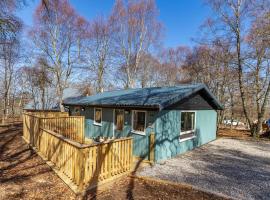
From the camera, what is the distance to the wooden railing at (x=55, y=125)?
7798 millimetres

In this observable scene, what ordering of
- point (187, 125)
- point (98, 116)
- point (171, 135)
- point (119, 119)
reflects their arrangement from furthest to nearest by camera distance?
1. point (98, 116)
2. point (187, 125)
3. point (119, 119)
4. point (171, 135)

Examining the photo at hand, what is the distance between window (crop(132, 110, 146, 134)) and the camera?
7413 millimetres

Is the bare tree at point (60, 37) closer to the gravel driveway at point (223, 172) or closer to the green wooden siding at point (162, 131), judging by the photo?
the green wooden siding at point (162, 131)

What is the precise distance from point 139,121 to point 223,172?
142 inches

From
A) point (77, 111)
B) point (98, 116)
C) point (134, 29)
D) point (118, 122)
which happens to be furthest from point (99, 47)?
point (118, 122)

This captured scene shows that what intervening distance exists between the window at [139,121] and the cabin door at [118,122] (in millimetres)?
836

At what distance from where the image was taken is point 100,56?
853 inches

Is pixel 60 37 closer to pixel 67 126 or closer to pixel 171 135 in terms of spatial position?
pixel 67 126

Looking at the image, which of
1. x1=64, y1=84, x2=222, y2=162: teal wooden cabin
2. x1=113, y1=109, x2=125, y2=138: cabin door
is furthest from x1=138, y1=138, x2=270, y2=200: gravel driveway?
x1=113, y1=109, x2=125, y2=138: cabin door

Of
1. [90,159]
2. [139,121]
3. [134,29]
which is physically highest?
[134,29]

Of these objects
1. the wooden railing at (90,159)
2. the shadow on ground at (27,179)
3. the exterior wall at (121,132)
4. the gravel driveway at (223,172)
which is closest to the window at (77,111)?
the exterior wall at (121,132)

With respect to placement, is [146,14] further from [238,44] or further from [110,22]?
[238,44]

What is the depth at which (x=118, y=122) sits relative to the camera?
8.78 m

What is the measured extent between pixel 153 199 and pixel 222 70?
697 inches
